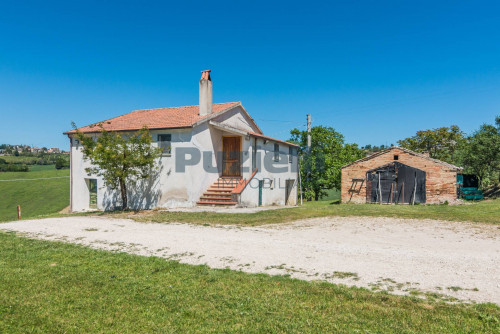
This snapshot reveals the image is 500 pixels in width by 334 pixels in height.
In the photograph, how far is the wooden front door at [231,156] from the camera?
20.2m

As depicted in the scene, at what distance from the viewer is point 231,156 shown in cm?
2039

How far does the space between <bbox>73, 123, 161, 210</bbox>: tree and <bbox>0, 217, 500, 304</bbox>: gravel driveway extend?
3.95 metres

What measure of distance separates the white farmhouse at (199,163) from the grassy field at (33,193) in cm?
1691

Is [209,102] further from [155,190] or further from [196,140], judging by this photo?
[155,190]

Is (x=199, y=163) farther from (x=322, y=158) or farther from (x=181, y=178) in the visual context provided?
(x=322, y=158)

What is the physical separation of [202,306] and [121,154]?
12780mm

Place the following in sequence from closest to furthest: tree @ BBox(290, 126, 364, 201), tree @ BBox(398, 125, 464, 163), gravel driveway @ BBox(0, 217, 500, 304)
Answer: gravel driveway @ BBox(0, 217, 500, 304) < tree @ BBox(290, 126, 364, 201) < tree @ BBox(398, 125, 464, 163)

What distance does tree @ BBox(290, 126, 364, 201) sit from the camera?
3112 cm

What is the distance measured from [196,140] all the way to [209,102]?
10.8 feet

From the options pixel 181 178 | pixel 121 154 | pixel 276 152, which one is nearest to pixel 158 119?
pixel 181 178

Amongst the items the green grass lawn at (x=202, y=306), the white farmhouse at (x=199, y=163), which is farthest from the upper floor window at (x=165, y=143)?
the green grass lawn at (x=202, y=306)

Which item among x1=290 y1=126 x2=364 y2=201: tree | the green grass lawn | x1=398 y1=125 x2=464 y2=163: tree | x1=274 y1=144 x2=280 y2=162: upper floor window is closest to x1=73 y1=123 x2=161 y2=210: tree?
x1=274 y1=144 x2=280 y2=162: upper floor window

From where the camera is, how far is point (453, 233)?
966cm

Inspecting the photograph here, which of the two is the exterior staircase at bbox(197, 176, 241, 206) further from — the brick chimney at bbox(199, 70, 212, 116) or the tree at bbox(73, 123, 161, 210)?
the brick chimney at bbox(199, 70, 212, 116)
